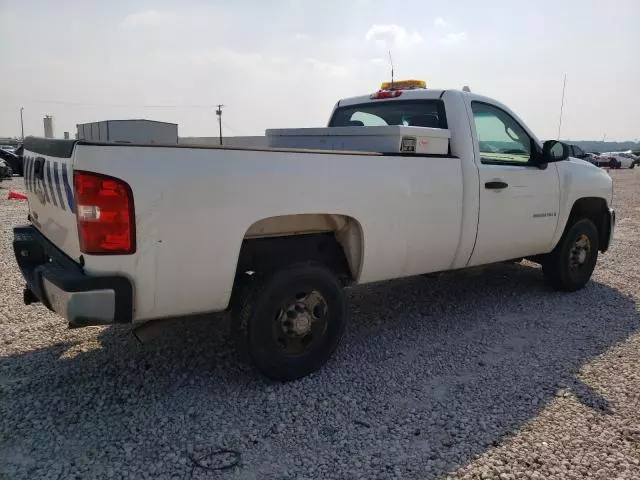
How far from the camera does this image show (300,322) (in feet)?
11.1

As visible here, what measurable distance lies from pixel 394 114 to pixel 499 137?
0.99 m

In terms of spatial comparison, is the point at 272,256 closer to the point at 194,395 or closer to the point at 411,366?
the point at 194,395


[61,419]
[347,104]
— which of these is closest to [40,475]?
[61,419]

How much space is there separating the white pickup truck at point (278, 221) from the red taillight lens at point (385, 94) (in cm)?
1

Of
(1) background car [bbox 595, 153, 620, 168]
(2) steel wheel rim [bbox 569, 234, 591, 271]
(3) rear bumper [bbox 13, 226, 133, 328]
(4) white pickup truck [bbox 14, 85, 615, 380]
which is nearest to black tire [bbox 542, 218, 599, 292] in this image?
(2) steel wheel rim [bbox 569, 234, 591, 271]

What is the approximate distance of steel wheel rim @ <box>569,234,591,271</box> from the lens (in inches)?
221

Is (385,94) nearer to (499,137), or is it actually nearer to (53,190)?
(499,137)

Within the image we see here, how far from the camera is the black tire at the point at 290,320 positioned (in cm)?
322

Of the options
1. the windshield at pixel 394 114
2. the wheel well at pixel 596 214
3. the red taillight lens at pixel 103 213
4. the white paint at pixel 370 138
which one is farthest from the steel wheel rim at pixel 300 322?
the wheel well at pixel 596 214

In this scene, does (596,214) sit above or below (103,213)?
below

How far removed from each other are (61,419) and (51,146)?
1.56 meters

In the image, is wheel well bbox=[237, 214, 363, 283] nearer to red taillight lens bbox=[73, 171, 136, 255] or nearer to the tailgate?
red taillight lens bbox=[73, 171, 136, 255]

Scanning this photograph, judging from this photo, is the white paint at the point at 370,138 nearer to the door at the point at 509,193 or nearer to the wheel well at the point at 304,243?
the door at the point at 509,193

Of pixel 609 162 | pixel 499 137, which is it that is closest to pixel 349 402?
pixel 499 137
